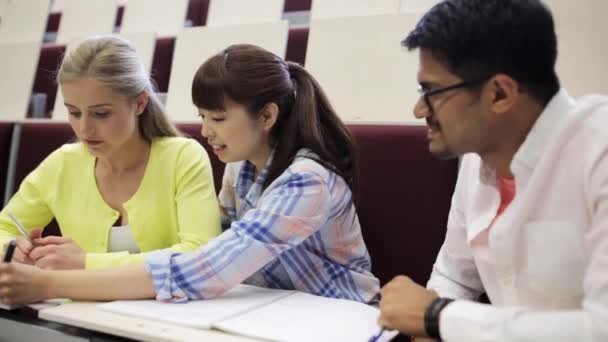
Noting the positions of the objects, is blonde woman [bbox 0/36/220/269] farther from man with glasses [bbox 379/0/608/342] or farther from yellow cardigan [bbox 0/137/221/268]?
man with glasses [bbox 379/0/608/342]

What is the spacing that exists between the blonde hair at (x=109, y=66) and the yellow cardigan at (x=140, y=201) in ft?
0.46

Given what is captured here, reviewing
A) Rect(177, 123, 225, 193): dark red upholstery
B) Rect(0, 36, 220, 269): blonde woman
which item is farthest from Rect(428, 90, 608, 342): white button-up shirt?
Rect(177, 123, 225, 193): dark red upholstery

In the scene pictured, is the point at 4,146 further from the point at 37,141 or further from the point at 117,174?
the point at 117,174

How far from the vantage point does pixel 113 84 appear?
107 centimetres

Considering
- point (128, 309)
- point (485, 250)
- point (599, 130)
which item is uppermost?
point (599, 130)

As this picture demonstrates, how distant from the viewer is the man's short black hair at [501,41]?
623mm

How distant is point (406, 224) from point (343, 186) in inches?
10.3

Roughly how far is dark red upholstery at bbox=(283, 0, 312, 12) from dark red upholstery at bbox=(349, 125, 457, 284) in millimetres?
1359

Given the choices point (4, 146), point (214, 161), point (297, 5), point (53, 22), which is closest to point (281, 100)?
point (214, 161)

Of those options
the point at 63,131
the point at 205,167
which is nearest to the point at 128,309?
the point at 205,167

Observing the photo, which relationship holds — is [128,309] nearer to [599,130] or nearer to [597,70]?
[599,130]

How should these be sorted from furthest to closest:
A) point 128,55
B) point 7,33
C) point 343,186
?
point 7,33 → point 128,55 → point 343,186

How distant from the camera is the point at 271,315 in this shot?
0.76 metres

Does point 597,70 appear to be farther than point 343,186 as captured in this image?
Yes
